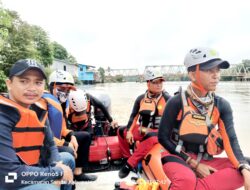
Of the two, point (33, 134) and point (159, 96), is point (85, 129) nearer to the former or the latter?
point (159, 96)

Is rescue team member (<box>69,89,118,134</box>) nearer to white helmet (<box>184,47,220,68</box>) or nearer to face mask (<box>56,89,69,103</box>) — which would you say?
face mask (<box>56,89,69,103</box>)

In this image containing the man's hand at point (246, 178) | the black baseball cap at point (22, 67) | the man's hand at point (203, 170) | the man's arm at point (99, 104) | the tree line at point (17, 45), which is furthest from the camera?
the tree line at point (17, 45)

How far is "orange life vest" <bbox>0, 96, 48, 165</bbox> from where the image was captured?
1.70 metres

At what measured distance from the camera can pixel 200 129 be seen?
2057 millimetres

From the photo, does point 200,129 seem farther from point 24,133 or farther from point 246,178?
point 24,133

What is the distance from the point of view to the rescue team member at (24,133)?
1586 mm

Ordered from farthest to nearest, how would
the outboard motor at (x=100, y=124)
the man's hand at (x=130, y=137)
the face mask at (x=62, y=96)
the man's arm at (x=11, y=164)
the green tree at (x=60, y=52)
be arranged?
the green tree at (x=60, y=52), the outboard motor at (x=100, y=124), the man's hand at (x=130, y=137), the face mask at (x=62, y=96), the man's arm at (x=11, y=164)

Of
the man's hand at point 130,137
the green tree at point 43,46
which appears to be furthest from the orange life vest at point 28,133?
the green tree at point 43,46

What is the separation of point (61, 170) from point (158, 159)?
0.87m

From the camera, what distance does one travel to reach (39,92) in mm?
1807

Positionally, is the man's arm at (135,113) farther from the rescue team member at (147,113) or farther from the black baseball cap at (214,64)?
the black baseball cap at (214,64)

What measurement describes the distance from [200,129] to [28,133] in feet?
3.93

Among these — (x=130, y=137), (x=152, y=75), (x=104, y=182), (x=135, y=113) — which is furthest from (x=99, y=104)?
(x=104, y=182)

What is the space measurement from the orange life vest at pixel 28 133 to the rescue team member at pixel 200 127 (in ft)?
2.96
